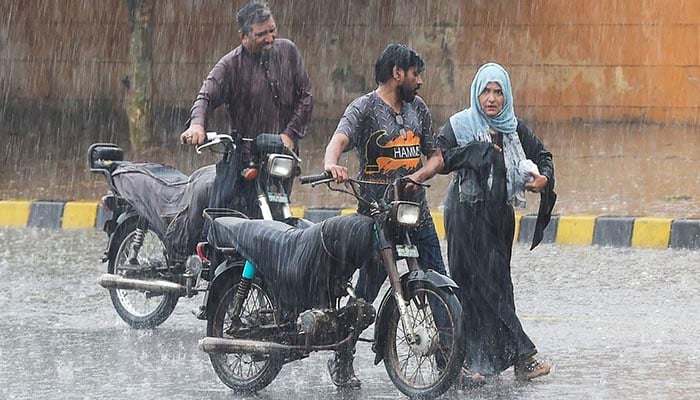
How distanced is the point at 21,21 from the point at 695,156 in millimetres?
8497

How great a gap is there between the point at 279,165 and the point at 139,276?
1525 mm

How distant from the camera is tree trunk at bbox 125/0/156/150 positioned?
16.1 m

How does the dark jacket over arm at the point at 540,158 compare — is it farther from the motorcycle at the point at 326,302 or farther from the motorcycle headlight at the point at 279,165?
the motorcycle headlight at the point at 279,165

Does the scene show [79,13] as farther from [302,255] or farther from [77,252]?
[302,255]

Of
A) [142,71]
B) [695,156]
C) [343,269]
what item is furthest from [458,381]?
[142,71]

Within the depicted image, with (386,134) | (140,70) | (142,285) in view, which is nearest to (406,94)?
(386,134)

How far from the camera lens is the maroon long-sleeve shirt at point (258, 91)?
8.73m

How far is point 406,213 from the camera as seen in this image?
683 centimetres

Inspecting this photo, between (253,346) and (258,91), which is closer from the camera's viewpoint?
(253,346)

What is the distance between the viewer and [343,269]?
709cm

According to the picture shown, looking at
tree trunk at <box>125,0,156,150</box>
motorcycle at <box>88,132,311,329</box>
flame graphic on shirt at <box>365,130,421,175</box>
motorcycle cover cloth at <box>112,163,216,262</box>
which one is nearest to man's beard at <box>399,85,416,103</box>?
flame graphic on shirt at <box>365,130,421,175</box>

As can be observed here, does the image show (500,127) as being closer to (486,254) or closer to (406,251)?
(486,254)

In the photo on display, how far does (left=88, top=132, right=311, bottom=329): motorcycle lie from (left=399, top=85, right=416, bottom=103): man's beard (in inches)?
34.1

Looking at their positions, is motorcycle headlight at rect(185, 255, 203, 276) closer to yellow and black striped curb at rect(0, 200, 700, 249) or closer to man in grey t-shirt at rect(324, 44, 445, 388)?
man in grey t-shirt at rect(324, 44, 445, 388)
